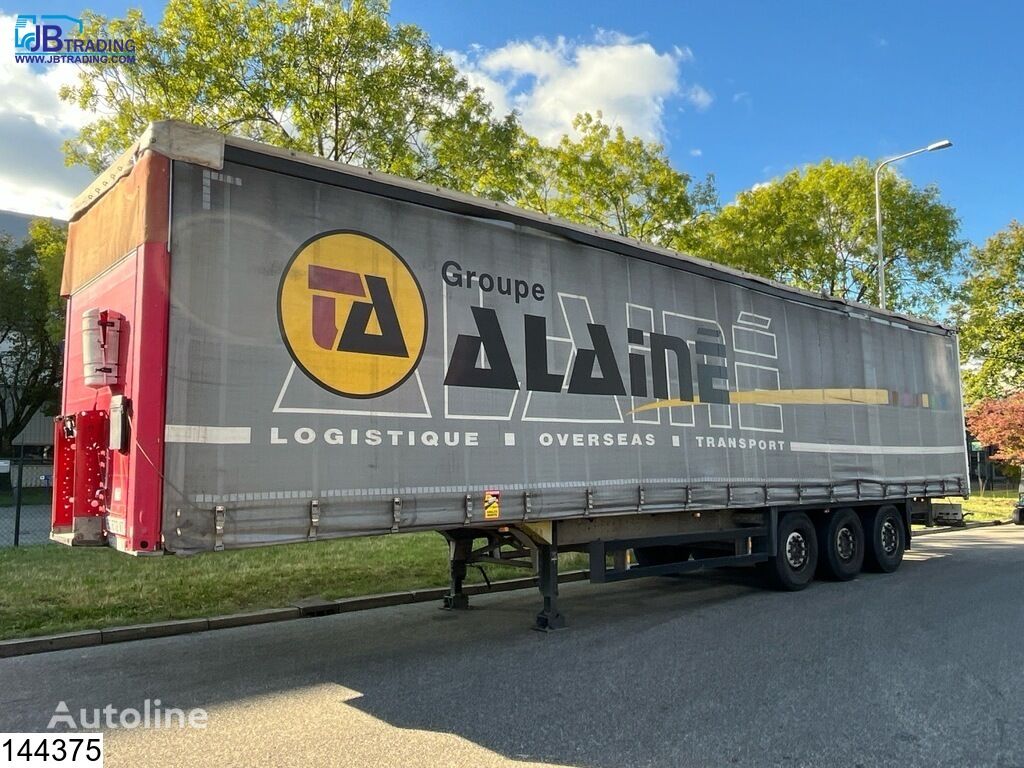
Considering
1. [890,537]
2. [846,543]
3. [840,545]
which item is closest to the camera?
[840,545]

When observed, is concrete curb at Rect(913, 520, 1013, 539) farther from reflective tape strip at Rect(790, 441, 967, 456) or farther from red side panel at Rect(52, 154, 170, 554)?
red side panel at Rect(52, 154, 170, 554)

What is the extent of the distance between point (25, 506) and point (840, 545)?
2047 cm

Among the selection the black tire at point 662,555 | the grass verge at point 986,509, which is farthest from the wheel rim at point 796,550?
the grass verge at point 986,509

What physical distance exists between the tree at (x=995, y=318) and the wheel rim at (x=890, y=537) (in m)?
22.0

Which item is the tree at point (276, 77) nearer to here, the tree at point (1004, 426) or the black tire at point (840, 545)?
the black tire at point (840, 545)

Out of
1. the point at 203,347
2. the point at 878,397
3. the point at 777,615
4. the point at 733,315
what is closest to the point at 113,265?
A: the point at 203,347

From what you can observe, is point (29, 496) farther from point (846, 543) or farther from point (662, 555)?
point (846, 543)

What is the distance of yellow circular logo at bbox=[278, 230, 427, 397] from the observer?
5.43m

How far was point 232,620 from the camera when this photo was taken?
740cm

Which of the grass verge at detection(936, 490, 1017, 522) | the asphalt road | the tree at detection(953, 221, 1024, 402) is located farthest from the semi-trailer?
the tree at detection(953, 221, 1024, 402)

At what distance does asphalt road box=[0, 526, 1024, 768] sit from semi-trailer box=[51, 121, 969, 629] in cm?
104

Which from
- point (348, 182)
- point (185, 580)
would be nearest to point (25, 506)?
point (185, 580)

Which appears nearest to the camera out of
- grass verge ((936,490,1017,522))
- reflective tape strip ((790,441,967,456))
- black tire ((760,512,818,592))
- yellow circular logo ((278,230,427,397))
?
yellow circular logo ((278,230,427,397))

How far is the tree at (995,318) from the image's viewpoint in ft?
97.9
